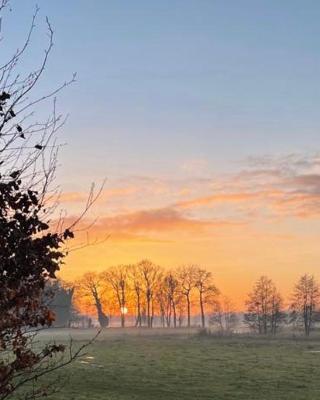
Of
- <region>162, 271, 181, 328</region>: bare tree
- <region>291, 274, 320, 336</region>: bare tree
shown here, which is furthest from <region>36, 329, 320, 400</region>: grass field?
<region>162, 271, 181, 328</region>: bare tree

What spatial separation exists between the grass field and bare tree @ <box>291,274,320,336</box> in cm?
4124

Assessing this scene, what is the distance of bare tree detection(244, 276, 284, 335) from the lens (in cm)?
8969

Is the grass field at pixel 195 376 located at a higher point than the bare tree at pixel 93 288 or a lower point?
lower

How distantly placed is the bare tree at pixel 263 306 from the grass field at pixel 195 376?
1788 inches

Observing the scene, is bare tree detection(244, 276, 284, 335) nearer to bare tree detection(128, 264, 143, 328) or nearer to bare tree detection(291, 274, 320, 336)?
bare tree detection(291, 274, 320, 336)

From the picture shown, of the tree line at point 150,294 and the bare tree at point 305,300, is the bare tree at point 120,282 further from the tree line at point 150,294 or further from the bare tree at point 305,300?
the bare tree at point 305,300

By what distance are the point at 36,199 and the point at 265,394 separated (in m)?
21.3

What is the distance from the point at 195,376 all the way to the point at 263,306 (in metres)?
63.8

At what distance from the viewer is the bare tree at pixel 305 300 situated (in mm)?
84738

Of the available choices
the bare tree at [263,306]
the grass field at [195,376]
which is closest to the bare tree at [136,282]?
the bare tree at [263,306]

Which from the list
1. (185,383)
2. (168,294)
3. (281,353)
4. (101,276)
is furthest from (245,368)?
(101,276)

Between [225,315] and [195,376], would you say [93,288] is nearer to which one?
[225,315]

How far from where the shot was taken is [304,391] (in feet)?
81.5

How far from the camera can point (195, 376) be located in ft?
98.9
